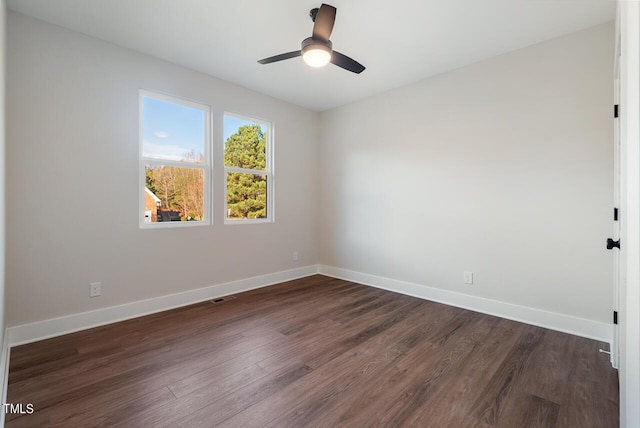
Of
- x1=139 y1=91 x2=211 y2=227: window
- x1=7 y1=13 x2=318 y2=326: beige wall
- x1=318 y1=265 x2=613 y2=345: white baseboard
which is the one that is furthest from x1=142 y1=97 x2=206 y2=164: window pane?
x1=318 y1=265 x2=613 y2=345: white baseboard

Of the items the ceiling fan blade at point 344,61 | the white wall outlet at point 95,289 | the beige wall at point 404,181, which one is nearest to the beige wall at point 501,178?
the beige wall at point 404,181

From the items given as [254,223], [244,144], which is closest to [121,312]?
[254,223]

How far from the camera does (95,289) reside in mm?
2797

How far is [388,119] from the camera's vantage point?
4.05 m

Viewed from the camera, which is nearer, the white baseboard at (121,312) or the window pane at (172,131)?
the white baseboard at (121,312)

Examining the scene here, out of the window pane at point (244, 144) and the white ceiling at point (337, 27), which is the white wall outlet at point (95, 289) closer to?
the window pane at point (244, 144)

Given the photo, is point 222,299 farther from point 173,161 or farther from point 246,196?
point 173,161

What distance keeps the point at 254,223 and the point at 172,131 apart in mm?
1560

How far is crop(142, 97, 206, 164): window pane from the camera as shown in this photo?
3.16m

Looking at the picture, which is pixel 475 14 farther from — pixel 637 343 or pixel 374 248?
pixel 374 248

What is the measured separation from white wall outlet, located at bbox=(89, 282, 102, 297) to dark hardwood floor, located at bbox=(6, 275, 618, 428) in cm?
34

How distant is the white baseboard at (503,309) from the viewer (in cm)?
258

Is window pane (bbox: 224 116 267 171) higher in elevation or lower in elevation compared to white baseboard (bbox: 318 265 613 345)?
higher

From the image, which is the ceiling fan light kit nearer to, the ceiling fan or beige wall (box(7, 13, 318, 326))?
the ceiling fan
